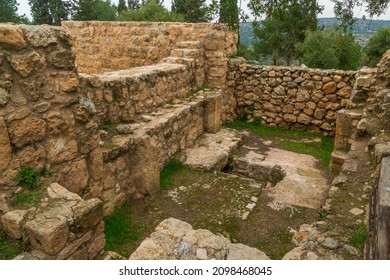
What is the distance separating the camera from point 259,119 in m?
9.28

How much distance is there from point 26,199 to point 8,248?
0.43m

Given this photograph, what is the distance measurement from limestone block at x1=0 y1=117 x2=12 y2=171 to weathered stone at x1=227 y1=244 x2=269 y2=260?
7.34ft

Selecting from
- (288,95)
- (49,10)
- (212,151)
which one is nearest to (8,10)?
(49,10)

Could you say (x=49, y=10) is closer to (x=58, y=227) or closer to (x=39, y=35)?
(x=39, y=35)

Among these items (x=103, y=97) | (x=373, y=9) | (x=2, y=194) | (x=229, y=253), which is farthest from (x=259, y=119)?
(x=373, y=9)

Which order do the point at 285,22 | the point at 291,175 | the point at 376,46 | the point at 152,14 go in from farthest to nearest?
the point at 152,14, the point at 376,46, the point at 285,22, the point at 291,175

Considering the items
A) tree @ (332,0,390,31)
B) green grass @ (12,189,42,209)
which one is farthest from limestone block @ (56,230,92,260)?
tree @ (332,0,390,31)

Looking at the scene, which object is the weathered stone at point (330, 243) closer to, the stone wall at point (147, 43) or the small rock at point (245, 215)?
the small rock at point (245, 215)

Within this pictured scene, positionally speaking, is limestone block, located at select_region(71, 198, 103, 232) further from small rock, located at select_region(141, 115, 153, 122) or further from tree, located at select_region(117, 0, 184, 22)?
tree, located at select_region(117, 0, 184, 22)

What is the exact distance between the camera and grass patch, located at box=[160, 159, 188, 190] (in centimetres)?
536

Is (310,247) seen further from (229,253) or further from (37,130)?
(37,130)

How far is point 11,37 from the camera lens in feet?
9.73

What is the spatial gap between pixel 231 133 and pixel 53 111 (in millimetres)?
4811

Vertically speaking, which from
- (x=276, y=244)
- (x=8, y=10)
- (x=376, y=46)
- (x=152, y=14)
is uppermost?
(x=8, y=10)
